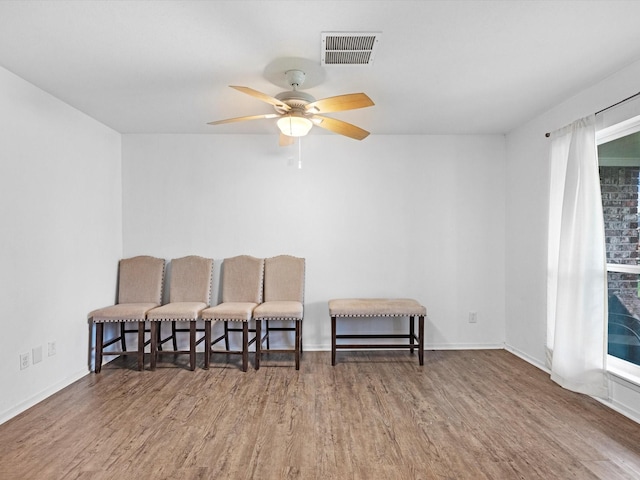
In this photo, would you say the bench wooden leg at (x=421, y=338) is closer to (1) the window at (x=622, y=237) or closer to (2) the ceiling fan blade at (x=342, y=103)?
(1) the window at (x=622, y=237)

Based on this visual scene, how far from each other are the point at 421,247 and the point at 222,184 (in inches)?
→ 93.7

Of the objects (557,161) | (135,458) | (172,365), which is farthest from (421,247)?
(135,458)

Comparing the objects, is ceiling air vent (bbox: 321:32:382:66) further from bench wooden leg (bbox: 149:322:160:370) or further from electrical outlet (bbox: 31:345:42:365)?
electrical outlet (bbox: 31:345:42:365)

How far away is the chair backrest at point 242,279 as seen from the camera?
12.9ft

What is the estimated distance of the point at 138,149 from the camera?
4180 millimetres

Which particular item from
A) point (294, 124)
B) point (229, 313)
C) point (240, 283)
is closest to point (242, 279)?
point (240, 283)

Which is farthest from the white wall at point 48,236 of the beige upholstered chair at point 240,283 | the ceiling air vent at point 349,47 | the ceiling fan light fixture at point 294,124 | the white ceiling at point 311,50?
the ceiling air vent at point 349,47

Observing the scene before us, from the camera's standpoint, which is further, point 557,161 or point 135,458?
point 557,161

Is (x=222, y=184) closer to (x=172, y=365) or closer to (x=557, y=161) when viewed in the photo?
(x=172, y=365)

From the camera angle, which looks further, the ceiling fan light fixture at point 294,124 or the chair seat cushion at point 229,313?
the chair seat cushion at point 229,313

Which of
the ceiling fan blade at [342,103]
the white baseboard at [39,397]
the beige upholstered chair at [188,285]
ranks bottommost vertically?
the white baseboard at [39,397]

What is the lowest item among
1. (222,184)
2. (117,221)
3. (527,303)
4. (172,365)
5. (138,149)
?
(172,365)

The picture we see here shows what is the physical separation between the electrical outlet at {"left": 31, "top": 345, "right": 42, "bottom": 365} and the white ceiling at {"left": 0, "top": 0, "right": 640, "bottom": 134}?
2.04 meters

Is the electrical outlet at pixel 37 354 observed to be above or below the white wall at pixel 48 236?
below
